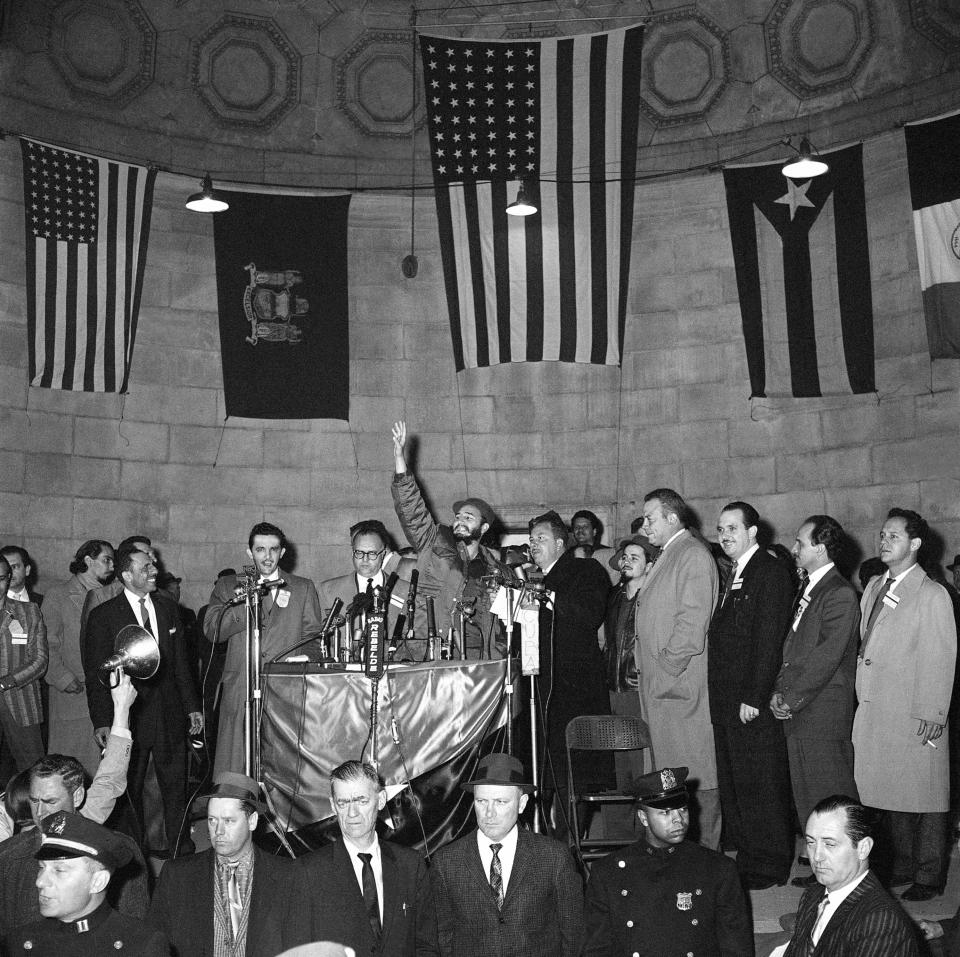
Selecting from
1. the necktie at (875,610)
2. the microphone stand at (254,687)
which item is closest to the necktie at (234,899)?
the microphone stand at (254,687)

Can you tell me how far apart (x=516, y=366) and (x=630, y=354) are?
1.10m

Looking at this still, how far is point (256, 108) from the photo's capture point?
1244cm

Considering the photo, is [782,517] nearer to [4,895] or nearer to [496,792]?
[496,792]

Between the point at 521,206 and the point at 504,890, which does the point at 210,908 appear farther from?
the point at 521,206

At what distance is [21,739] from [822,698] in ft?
17.0

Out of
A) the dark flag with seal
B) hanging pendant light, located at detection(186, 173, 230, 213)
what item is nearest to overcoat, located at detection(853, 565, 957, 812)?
hanging pendant light, located at detection(186, 173, 230, 213)

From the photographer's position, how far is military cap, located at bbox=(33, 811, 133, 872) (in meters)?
3.96

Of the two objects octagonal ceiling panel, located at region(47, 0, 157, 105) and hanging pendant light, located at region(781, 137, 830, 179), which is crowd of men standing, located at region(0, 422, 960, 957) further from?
octagonal ceiling panel, located at region(47, 0, 157, 105)

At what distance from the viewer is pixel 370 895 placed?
4.92 meters

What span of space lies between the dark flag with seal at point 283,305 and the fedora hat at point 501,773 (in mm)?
7009

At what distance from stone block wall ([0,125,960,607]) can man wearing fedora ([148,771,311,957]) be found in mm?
6715

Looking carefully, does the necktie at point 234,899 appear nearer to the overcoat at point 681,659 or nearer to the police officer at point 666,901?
the police officer at point 666,901

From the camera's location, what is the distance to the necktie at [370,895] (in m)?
4.88

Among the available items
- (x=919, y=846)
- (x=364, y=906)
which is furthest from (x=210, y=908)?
(x=919, y=846)
